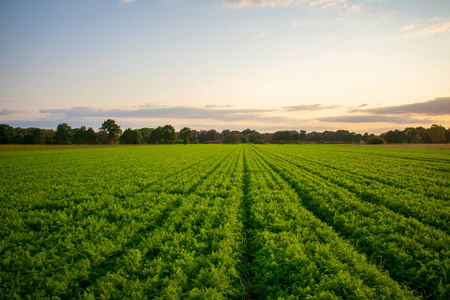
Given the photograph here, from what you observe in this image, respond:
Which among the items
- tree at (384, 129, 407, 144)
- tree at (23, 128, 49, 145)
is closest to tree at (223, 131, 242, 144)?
tree at (384, 129, 407, 144)

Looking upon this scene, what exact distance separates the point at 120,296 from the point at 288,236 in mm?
4486

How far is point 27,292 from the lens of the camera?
398 centimetres

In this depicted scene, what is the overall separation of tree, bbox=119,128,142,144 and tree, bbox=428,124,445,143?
173 meters

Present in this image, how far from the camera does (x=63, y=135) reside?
10944 centimetres

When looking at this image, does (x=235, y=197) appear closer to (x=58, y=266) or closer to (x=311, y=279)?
(x=311, y=279)

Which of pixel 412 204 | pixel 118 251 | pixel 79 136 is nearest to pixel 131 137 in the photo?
pixel 79 136

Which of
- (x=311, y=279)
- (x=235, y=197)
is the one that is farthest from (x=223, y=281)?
(x=235, y=197)

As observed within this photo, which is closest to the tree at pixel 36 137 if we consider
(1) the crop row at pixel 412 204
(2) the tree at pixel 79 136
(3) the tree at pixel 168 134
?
(2) the tree at pixel 79 136

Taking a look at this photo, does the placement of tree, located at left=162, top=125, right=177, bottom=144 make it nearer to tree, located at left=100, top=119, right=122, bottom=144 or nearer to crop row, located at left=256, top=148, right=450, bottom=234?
tree, located at left=100, top=119, right=122, bottom=144

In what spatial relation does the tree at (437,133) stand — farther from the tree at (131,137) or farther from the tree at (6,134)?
the tree at (6,134)

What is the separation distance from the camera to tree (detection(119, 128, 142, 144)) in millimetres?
125688

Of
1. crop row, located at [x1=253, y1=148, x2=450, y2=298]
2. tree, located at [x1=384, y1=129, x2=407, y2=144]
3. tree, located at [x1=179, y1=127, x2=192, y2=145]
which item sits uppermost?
tree, located at [x1=179, y1=127, x2=192, y2=145]

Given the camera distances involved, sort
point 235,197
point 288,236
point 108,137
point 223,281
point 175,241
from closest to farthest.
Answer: point 223,281 < point 175,241 < point 288,236 < point 235,197 < point 108,137

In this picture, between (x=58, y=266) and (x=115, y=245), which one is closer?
(x=58, y=266)
